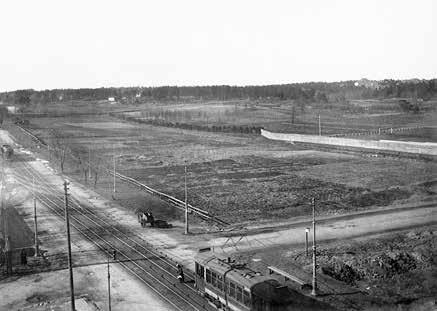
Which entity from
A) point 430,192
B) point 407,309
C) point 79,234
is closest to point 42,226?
point 79,234

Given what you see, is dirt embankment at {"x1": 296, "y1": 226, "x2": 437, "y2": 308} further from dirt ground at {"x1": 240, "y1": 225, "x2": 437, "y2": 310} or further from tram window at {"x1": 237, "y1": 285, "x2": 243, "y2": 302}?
tram window at {"x1": 237, "y1": 285, "x2": 243, "y2": 302}

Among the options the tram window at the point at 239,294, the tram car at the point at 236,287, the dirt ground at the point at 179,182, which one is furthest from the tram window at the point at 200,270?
the tram window at the point at 239,294

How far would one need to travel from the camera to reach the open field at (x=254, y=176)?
50719 millimetres

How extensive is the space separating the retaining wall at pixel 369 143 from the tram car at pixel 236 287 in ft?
181

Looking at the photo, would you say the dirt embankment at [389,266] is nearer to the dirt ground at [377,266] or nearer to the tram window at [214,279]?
the dirt ground at [377,266]

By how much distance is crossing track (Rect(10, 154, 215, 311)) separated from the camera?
28.8 m

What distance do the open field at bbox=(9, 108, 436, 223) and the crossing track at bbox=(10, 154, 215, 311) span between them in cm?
577

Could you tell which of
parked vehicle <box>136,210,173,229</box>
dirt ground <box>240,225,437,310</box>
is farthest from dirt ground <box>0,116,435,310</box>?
dirt ground <box>240,225,437,310</box>

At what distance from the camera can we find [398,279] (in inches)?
1169

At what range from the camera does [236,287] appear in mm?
24219

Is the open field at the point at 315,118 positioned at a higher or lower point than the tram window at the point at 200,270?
higher

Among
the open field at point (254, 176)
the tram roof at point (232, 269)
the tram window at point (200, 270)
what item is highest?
the tram roof at point (232, 269)

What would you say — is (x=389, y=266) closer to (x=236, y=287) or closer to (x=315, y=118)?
(x=236, y=287)

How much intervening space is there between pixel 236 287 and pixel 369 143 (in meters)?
64.9
